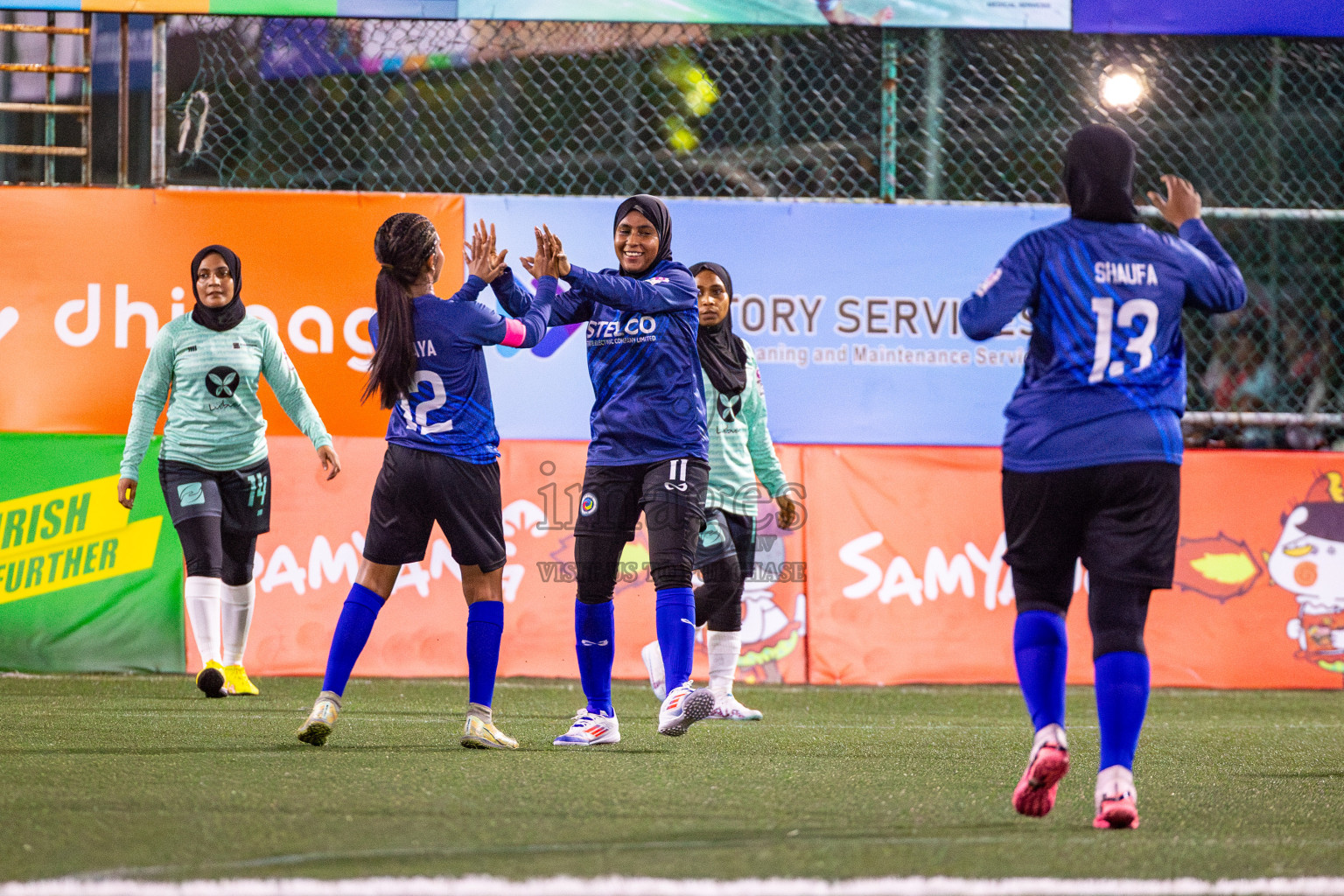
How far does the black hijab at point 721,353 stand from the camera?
23.2ft

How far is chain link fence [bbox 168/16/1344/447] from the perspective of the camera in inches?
401

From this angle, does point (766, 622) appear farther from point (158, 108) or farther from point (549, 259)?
point (158, 108)

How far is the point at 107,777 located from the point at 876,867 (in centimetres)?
232

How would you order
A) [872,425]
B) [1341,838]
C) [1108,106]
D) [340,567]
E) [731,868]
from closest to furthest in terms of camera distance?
[731,868] → [1341,838] → [340,567] → [872,425] → [1108,106]

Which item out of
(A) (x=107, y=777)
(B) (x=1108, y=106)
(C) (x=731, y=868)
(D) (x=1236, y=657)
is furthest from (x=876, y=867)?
(B) (x=1108, y=106)

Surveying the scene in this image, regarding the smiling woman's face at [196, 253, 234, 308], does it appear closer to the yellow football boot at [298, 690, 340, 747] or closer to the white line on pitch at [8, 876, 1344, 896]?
the yellow football boot at [298, 690, 340, 747]

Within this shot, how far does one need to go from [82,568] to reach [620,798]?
5665mm

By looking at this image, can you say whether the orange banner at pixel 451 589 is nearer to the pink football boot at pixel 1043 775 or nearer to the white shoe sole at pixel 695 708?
the white shoe sole at pixel 695 708

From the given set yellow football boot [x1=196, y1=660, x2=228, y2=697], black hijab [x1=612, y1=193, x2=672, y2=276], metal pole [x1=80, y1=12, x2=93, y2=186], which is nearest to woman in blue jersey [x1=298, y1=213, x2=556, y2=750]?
black hijab [x1=612, y1=193, x2=672, y2=276]

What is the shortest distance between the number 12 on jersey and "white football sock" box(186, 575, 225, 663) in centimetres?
472

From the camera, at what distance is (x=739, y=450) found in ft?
24.1

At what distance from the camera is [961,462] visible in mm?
9539

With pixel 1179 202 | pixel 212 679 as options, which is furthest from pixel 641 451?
pixel 212 679

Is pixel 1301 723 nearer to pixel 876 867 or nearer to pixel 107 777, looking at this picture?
pixel 876 867
